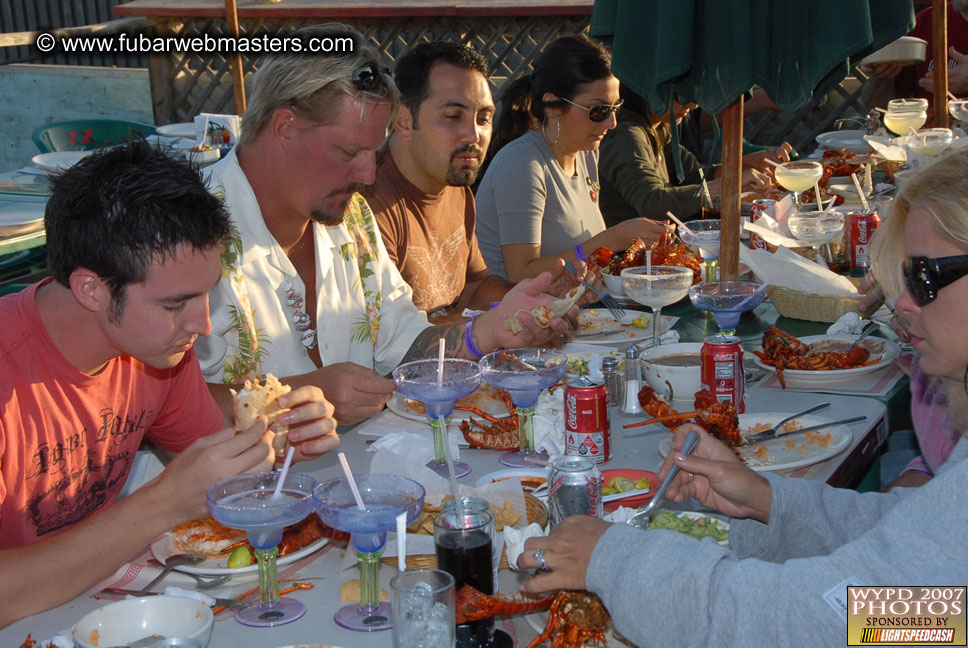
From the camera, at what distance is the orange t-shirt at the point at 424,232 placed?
378 centimetres

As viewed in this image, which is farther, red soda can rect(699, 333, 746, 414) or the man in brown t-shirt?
the man in brown t-shirt

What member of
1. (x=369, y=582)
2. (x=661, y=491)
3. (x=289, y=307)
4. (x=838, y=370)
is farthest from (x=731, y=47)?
(x=369, y=582)

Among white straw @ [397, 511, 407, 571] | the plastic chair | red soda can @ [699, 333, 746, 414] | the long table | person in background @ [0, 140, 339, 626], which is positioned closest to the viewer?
white straw @ [397, 511, 407, 571]

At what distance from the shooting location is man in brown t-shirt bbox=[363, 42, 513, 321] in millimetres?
3795

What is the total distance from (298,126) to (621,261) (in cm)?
166

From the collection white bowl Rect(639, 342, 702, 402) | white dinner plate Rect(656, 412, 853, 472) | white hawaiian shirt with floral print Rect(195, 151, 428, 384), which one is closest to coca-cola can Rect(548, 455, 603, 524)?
white dinner plate Rect(656, 412, 853, 472)

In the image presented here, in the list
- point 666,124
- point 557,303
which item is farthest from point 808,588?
point 666,124

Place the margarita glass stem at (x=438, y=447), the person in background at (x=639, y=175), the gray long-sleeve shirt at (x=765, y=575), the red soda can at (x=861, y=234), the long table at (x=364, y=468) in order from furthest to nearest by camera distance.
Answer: the person in background at (x=639, y=175) → the red soda can at (x=861, y=234) → the margarita glass stem at (x=438, y=447) → the long table at (x=364, y=468) → the gray long-sleeve shirt at (x=765, y=575)

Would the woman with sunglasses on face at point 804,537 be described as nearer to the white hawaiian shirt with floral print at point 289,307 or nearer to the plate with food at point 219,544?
the plate with food at point 219,544

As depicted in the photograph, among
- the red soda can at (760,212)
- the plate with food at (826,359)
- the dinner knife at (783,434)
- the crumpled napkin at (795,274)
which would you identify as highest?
the red soda can at (760,212)

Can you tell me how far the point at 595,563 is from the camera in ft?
5.27

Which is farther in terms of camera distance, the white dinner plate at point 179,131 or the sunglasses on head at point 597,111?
the white dinner plate at point 179,131

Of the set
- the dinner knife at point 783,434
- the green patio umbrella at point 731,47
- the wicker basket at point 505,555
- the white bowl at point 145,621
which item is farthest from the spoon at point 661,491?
the green patio umbrella at point 731,47

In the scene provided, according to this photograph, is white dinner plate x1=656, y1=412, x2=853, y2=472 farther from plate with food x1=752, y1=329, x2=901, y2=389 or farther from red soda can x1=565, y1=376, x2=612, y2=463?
plate with food x1=752, y1=329, x2=901, y2=389
